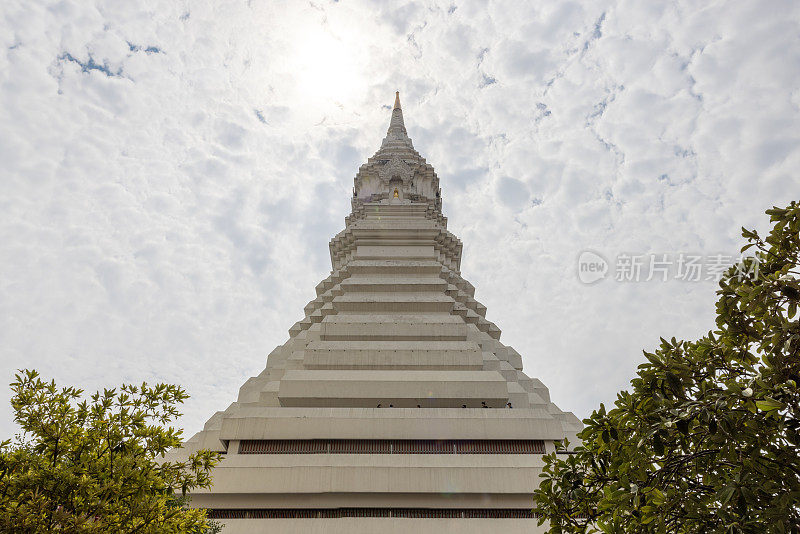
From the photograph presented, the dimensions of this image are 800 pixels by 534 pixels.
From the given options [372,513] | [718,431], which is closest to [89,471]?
[718,431]

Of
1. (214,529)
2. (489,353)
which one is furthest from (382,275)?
(214,529)

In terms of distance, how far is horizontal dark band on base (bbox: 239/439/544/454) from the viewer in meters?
22.3

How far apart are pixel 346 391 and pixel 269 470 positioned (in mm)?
5272

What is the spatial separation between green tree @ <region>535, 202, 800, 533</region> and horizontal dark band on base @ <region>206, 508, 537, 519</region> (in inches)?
525

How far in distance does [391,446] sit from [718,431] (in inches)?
683

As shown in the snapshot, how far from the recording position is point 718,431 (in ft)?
22.2

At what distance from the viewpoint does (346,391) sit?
24641 mm

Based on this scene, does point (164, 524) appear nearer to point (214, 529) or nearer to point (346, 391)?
point (214, 529)

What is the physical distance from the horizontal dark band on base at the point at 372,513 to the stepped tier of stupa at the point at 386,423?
5 centimetres

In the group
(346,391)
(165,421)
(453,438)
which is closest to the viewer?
(165,421)

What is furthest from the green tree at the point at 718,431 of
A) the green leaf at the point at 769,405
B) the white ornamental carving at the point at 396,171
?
the white ornamental carving at the point at 396,171

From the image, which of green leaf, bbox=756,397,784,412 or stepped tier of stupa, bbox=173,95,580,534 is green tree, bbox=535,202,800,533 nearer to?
green leaf, bbox=756,397,784,412

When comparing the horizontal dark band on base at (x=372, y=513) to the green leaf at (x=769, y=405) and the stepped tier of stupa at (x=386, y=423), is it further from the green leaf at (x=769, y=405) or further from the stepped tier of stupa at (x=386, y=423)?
the green leaf at (x=769, y=405)

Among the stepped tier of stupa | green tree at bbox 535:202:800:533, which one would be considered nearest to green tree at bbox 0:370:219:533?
green tree at bbox 535:202:800:533
